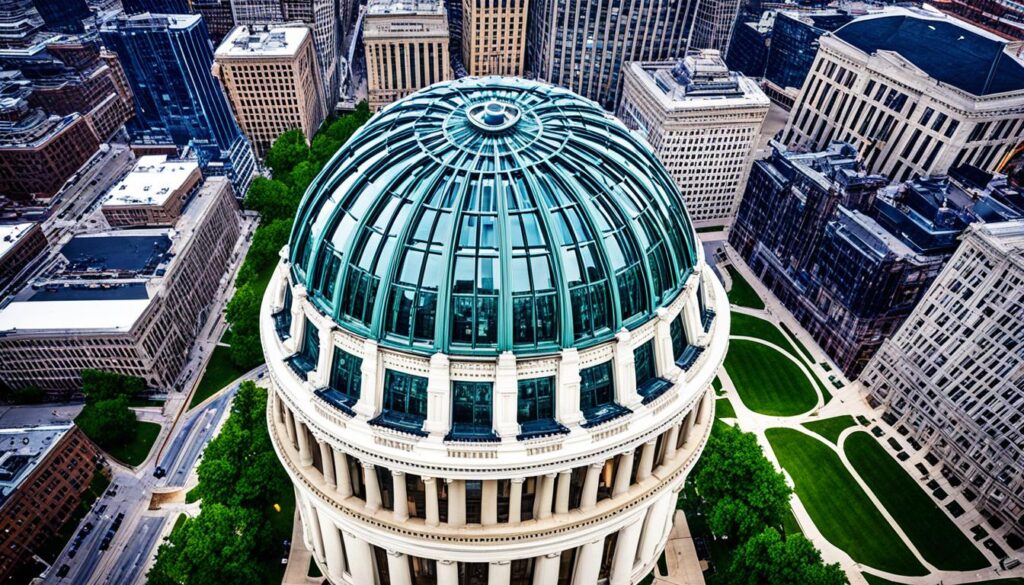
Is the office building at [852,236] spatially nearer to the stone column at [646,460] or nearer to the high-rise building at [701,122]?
the high-rise building at [701,122]

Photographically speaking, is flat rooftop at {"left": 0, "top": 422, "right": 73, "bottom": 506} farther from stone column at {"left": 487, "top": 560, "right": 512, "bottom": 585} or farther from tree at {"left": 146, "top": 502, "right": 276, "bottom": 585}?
stone column at {"left": 487, "top": 560, "right": 512, "bottom": 585}

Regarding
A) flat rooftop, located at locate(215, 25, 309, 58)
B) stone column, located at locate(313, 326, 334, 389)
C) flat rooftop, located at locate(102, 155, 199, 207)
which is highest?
stone column, located at locate(313, 326, 334, 389)

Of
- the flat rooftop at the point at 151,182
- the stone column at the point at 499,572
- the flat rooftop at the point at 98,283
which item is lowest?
the flat rooftop at the point at 98,283

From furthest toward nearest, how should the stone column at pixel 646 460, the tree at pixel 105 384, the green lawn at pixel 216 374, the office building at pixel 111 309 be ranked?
the green lawn at pixel 216 374 < the tree at pixel 105 384 < the office building at pixel 111 309 < the stone column at pixel 646 460

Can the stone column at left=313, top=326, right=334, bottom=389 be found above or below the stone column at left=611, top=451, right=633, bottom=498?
above

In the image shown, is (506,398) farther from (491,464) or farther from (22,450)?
(22,450)

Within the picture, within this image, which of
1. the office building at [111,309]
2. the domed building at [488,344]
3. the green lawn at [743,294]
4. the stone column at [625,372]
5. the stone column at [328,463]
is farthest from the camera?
the green lawn at [743,294]

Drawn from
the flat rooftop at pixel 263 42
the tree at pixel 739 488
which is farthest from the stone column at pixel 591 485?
the flat rooftop at pixel 263 42

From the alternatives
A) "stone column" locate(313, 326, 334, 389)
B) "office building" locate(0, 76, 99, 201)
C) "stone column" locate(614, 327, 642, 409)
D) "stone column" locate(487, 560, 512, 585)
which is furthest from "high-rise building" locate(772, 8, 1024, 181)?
"office building" locate(0, 76, 99, 201)
